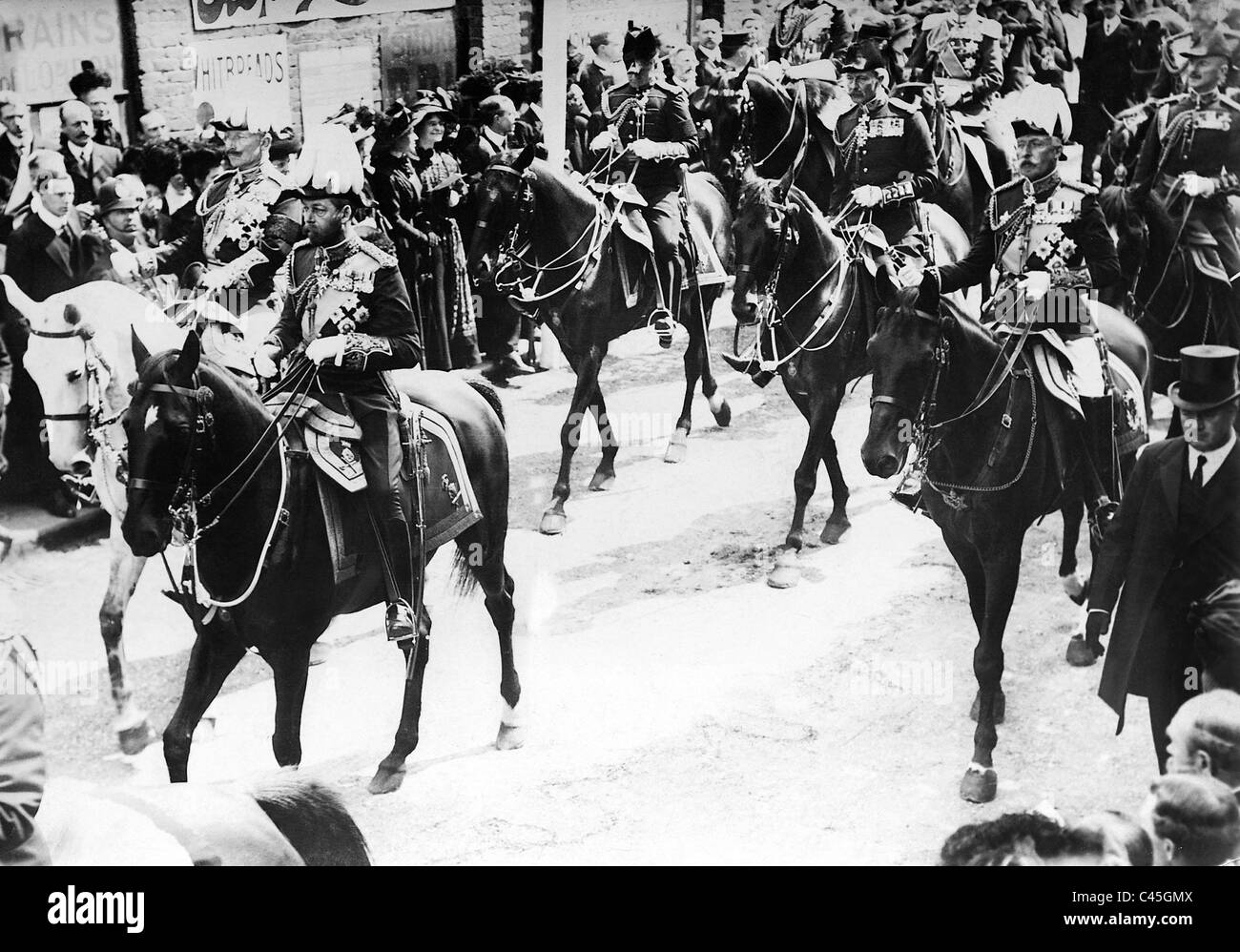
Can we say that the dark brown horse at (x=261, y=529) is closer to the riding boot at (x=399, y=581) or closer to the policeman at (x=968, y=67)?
the riding boot at (x=399, y=581)

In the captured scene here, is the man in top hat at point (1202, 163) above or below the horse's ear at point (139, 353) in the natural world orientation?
above

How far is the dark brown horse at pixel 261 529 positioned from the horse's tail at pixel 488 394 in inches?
0.9

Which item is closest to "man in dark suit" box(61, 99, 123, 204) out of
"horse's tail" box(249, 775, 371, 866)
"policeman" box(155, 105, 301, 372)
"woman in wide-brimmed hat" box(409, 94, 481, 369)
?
"policeman" box(155, 105, 301, 372)

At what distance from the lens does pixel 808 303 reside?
18.8ft

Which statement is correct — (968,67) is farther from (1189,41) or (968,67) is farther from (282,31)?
(282,31)

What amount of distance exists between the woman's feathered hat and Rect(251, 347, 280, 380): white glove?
2.09 ft

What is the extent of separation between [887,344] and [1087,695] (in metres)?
1.67

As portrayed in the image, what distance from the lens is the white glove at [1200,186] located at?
565cm

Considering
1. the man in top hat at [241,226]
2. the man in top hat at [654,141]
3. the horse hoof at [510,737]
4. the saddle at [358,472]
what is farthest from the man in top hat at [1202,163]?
the man in top hat at [241,226]

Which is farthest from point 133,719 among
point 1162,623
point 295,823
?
point 1162,623

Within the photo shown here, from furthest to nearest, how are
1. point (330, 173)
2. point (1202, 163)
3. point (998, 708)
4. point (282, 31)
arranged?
point (282, 31)
point (1202, 163)
point (998, 708)
point (330, 173)

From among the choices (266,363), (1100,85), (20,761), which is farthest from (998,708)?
(20,761)

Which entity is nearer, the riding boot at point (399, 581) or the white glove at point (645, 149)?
the riding boot at point (399, 581)

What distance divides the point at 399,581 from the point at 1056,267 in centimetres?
287
